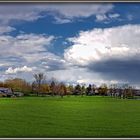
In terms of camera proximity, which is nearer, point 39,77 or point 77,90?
point 39,77

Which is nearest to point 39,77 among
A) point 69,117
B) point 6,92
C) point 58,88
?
point 58,88

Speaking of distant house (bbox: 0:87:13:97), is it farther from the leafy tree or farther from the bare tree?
the leafy tree

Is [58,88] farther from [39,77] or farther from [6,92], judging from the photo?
[6,92]

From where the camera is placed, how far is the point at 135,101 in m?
7.48

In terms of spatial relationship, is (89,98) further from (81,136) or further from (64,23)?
(64,23)

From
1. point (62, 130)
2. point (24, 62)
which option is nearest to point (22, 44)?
point (24, 62)

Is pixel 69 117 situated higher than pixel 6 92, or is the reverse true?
pixel 6 92

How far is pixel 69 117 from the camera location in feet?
24.0

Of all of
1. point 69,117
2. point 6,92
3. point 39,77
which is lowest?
point 69,117

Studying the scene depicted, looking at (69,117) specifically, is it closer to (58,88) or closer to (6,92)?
(58,88)

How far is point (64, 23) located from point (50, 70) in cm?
61

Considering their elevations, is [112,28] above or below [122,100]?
above

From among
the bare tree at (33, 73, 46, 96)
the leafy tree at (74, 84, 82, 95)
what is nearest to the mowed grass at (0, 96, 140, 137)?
the leafy tree at (74, 84, 82, 95)

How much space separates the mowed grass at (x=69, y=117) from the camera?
723 centimetres
